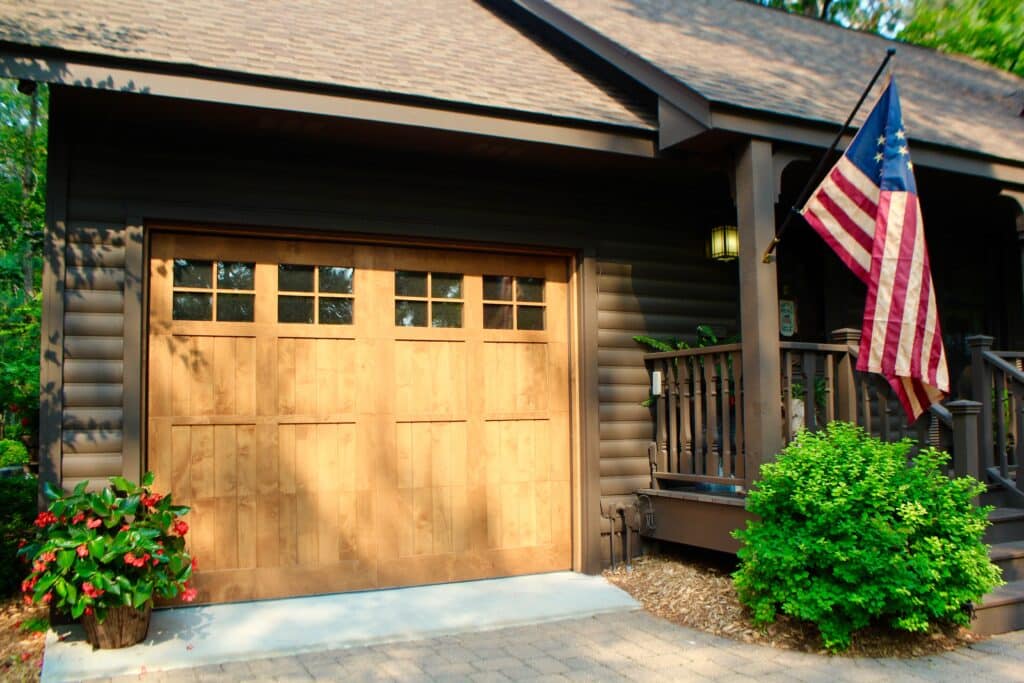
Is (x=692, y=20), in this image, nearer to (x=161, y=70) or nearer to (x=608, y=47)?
(x=608, y=47)

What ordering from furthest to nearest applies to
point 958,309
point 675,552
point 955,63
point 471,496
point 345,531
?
point 955,63, point 958,309, point 675,552, point 471,496, point 345,531

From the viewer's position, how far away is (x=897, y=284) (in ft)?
15.5

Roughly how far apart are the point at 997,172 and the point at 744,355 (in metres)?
2.61

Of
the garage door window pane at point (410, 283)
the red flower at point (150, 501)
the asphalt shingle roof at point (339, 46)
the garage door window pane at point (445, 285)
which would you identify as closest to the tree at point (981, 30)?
the asphalt shingle roof at point (339, 46)

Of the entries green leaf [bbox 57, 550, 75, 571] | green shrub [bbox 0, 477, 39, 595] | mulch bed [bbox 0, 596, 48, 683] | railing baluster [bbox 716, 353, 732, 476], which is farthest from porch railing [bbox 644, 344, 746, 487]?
green shrub [bbox 0, 477, 39, 595]

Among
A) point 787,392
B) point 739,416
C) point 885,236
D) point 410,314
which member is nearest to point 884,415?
point 787,392

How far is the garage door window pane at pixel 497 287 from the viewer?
5908 millimetres

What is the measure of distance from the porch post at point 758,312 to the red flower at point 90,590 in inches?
139

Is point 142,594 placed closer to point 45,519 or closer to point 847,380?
point 45,519

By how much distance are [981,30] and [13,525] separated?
1452cm

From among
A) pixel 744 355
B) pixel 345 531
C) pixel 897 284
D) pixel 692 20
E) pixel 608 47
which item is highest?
pixel 692 20

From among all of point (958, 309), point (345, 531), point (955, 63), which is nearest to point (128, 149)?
point (345, 531)

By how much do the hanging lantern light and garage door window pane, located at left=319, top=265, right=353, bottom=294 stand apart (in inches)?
109

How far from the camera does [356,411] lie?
5.37m
